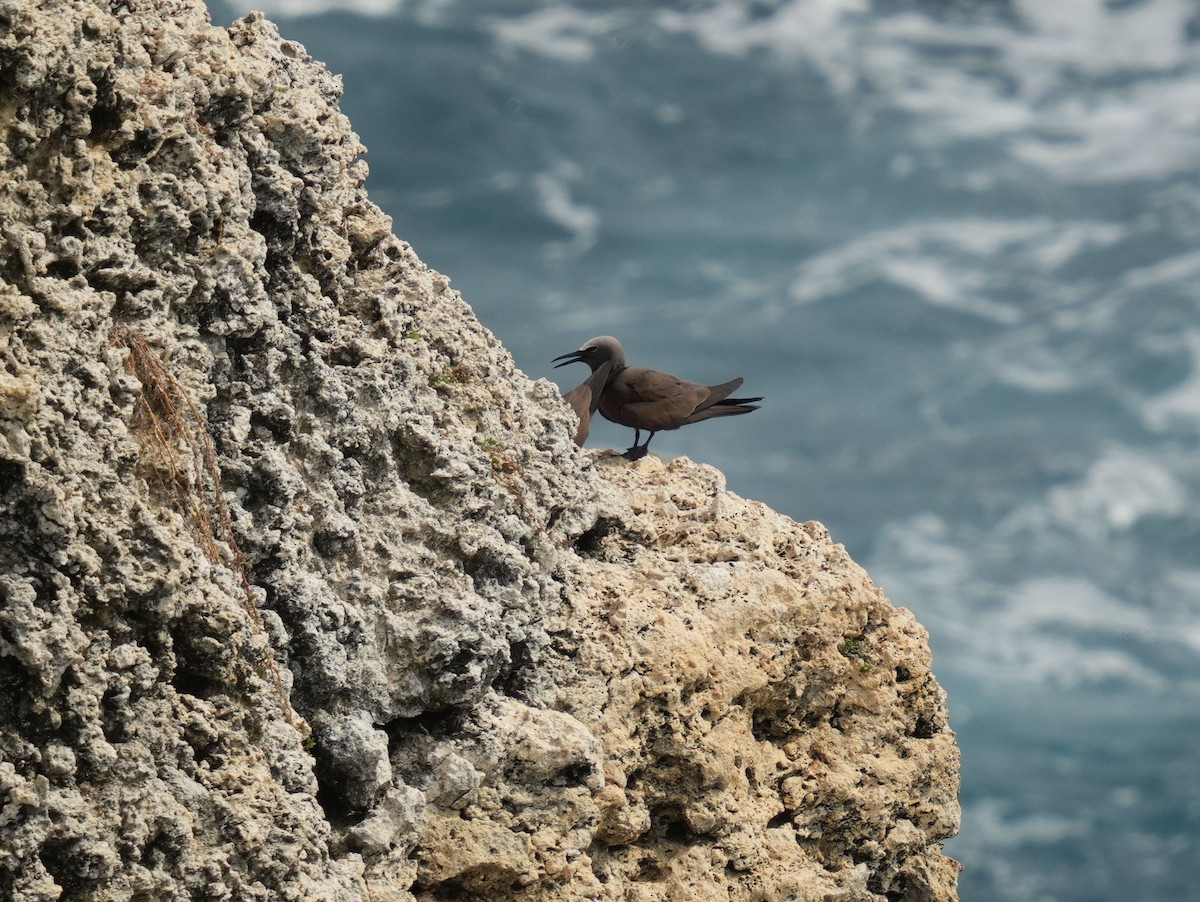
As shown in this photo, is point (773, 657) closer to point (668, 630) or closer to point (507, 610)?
point (668, 630)

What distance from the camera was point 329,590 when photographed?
5.73 m

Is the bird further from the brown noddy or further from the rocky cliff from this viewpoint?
the rocky cliff

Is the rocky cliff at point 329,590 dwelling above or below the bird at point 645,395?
below

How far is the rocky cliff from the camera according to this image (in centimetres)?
466

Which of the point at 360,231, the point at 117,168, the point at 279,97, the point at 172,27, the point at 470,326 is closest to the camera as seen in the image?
the point at 117,168

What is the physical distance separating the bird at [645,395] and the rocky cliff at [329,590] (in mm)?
1233

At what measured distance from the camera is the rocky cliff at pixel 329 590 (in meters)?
4.66

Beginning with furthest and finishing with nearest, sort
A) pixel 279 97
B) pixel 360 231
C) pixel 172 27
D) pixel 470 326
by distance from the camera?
1. pixel 470 326
2. pixel 360 231
3. pixel 279 97
4. pixel 172 27

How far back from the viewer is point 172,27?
5.68 metres

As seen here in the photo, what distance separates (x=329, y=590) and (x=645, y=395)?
4.39 m

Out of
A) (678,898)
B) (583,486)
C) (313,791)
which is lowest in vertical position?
(313,791)

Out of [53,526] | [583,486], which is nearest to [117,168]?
[53,526]

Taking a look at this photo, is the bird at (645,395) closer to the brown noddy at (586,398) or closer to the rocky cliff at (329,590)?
the brown noddy at (586,398)

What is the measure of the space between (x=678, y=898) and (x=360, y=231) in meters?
3.68
